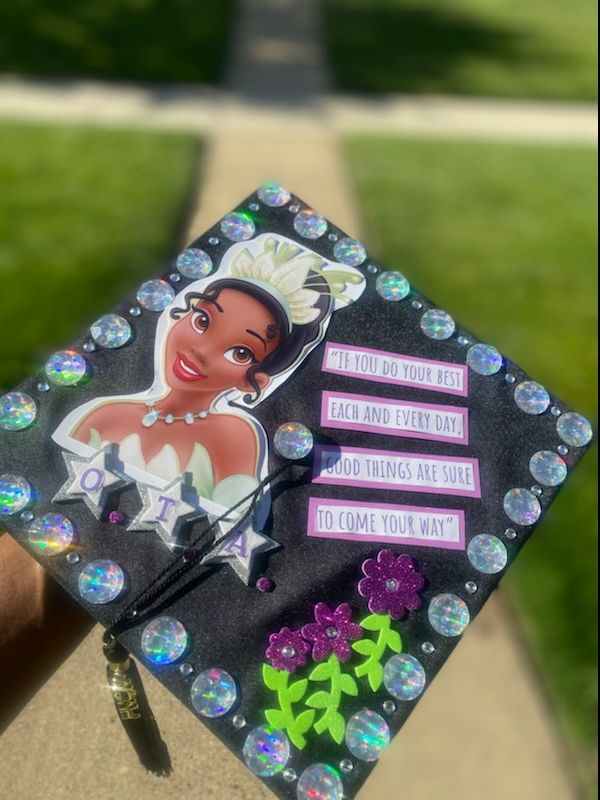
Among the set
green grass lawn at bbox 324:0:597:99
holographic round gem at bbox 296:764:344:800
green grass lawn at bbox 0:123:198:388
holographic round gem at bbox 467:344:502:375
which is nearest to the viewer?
holographic round gem at bbox 296:764:344:800

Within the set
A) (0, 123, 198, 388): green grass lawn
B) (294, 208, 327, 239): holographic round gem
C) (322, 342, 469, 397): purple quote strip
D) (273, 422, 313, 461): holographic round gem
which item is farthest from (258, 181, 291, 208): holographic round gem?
(0, 123, 198, 388): green grass lawn

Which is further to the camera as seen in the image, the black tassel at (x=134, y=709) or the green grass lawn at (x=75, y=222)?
the green grass lawn at (x=75, y=222)

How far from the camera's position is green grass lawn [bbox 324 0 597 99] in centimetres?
809

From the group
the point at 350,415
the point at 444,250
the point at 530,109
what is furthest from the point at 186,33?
the point at 350,415

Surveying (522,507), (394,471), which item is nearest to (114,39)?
(394,471)

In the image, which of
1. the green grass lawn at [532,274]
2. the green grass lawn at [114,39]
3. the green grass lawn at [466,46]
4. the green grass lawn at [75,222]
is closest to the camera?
the green grass lawn at [532,274]

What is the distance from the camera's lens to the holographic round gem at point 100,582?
1.39 meters

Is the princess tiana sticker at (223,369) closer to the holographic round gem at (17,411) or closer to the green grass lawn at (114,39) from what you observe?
the holographic round gem at (17,411)

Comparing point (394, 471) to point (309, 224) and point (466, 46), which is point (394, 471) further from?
point (466, 46)

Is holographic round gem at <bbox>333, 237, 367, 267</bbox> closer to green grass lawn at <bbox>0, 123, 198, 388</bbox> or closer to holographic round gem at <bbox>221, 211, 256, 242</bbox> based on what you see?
holographic round gem at <bbox>221, 211, 256, 242</bbox>

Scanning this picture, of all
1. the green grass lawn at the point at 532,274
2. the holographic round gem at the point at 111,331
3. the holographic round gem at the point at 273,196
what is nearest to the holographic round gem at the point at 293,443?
the holographic round gem at the point at 111,331

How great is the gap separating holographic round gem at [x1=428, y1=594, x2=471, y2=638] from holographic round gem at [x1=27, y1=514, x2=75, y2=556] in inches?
28.0

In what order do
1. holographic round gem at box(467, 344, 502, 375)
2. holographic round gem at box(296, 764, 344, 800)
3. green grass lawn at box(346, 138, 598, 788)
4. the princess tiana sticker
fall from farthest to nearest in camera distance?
green grass lawn at box(346, 138, 598, 788)
holographic round gem at box(467, 344, 502, 375)
the princess tiana sticker
holographic round gem at box(296, 764, 344, 800)

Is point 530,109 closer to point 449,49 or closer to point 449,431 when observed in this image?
point 449,49
